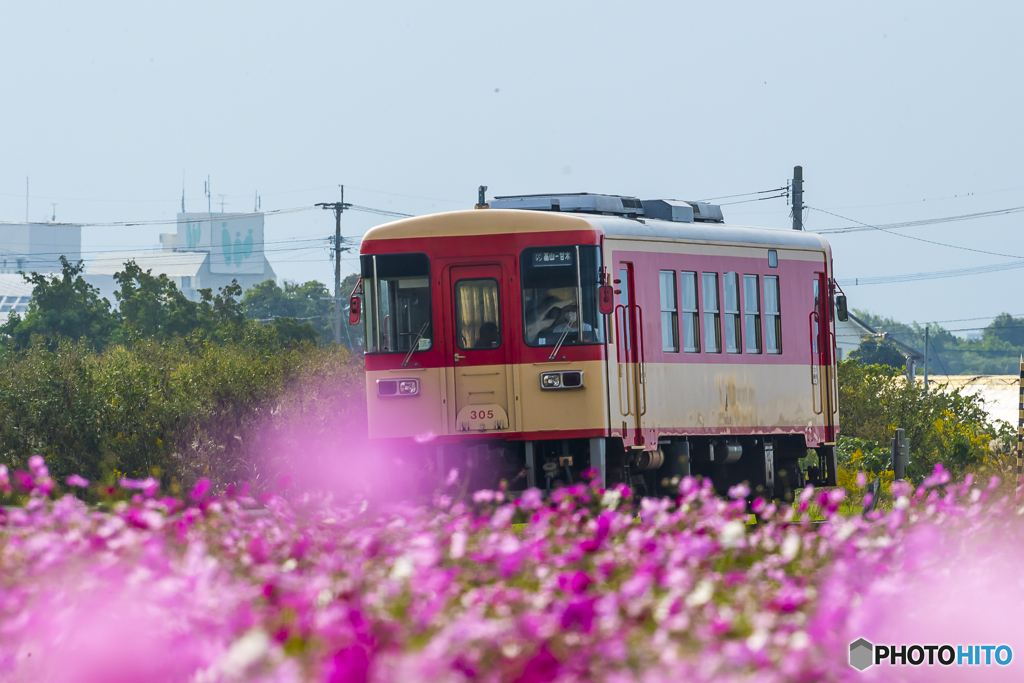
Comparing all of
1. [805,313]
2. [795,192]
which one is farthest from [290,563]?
[795,192]

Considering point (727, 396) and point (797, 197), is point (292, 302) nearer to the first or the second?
point (797, 197)

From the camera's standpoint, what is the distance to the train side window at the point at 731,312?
15.8 m

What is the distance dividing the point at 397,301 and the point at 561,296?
1645mm

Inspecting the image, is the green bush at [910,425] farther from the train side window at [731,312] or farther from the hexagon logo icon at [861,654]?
the hexagon logo icon at [861,654]

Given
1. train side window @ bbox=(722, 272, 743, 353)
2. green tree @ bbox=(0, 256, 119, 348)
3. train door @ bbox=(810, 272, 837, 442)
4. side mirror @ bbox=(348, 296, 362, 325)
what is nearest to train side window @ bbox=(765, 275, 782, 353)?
train side window @ bbox=(722, 272, 743, 353)

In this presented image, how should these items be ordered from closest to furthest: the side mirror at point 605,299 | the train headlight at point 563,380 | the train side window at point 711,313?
1. the side mirror at point 605,299
2. the train headlight at point 563,380
3. the train side window at point 711,313

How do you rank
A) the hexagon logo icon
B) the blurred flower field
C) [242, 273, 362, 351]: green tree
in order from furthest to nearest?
[242, 273, 362, 351]: green tree < the hexagon logo icon < the blurred flower field

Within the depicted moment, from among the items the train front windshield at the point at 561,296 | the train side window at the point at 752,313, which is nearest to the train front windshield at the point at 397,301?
the train front windshield at the point at 561,296

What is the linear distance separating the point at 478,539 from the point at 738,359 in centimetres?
901

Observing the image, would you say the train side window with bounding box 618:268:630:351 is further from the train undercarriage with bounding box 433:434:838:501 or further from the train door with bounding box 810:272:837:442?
the train door with bounding box 810:272:837:442

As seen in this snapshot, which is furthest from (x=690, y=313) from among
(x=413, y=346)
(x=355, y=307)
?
(x=355, y=307)

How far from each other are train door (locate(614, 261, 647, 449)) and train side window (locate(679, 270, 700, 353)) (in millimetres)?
812

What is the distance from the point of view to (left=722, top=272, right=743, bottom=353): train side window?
15828 mm

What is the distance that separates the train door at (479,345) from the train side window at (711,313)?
2438 mm
